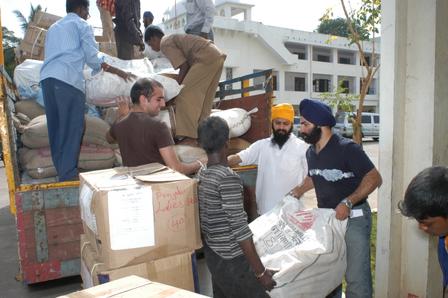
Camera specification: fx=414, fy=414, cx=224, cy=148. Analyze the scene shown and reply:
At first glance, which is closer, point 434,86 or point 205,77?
point 434,86

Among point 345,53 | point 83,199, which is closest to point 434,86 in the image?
point 83,199

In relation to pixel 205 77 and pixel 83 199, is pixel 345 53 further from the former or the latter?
pixel 83 199

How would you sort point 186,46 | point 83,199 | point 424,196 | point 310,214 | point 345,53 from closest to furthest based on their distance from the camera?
point 424,196, point 83,199, point 310,214, point 186,46, point 345,53

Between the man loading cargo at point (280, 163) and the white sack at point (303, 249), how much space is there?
76 centimetres

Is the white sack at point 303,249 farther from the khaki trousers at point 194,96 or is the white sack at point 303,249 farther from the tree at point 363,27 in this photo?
the tree at point 363,27

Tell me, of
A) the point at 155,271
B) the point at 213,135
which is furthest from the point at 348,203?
the point at 155,271

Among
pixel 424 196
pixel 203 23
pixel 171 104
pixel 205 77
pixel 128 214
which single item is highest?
pixel 203 23

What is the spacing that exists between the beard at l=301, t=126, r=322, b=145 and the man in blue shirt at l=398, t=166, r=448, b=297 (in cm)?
112

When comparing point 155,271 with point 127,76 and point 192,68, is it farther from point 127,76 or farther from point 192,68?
point 192,68

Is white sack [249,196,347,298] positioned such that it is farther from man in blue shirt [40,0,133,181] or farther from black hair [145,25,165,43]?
black hair [145,25,165,43]

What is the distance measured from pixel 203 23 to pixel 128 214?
3.92 metres

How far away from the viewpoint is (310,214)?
2.44 meters

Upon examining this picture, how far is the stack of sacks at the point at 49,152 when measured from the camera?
3.64 m

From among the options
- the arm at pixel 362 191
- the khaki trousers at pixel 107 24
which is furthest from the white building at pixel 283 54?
the arm at pixel 362 191
